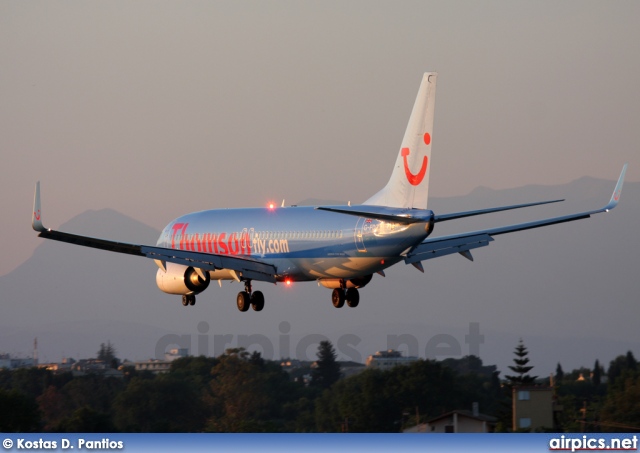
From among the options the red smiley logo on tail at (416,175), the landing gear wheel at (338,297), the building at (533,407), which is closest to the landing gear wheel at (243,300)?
the landing gear wheel at (338,297)

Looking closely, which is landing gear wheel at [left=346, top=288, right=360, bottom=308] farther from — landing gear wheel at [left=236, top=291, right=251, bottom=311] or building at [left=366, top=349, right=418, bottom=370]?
building at [left=366, top=349, right=418, bottom=370]

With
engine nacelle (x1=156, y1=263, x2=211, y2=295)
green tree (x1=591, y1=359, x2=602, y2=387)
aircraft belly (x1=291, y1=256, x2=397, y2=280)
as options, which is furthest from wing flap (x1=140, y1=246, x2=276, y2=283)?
green tree (x1=591, y1=359, x2=602, y2=387)

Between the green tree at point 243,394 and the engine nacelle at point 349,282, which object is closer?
the engine nacelle at point 349,282

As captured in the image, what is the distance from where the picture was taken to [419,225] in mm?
64562

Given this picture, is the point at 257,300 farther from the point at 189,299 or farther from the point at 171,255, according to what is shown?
the point at 171,255

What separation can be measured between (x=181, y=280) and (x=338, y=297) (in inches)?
396

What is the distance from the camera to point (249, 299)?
7906cm

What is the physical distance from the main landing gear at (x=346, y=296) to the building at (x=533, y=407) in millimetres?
14693

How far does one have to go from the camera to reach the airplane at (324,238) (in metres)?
66.1

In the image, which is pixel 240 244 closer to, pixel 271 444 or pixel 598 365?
pixel 271 444

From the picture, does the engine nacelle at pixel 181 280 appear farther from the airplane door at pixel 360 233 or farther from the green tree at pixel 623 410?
the green tree at pixel 623 410

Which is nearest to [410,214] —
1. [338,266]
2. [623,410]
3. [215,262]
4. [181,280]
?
[338,266]

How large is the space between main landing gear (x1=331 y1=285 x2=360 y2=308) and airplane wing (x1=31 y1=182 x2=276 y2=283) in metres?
3.75

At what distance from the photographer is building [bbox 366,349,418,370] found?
337 feet
